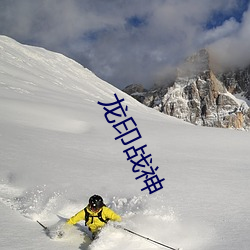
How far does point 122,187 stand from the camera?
827 cm

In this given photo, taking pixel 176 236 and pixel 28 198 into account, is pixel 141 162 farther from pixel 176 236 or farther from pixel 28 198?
pixel 176 236

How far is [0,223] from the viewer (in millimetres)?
5867

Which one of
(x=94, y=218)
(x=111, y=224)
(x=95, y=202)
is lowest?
(x=111, y=224)

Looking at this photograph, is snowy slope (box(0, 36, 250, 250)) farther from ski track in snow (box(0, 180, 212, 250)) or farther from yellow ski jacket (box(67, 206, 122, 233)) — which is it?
yellow ski jacket (box(67, 206, 122, 233))

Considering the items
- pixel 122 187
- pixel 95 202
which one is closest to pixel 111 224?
pixel 95 202

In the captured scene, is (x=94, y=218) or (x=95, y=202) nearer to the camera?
(x=95, y=202)

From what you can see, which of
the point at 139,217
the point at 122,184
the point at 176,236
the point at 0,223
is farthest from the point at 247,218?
the point at 0,223

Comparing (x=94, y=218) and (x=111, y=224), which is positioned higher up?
(x=94, y=218)

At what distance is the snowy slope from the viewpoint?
18.6 feet

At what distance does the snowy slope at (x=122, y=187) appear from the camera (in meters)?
5.68

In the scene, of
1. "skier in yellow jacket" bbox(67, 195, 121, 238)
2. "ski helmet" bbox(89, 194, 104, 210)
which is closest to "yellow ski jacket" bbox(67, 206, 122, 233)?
"skier in yellow jacket" bbox(67, 195, 121, 238)

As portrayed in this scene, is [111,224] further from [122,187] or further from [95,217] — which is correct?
[122,187]

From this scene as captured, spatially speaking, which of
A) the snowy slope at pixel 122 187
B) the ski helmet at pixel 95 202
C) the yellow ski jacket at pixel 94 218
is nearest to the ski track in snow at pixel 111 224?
the snowy slope at pixel 122 187

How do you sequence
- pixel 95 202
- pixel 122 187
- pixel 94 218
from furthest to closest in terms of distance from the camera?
pixel 122 187, pixel 94 218, pixel 95 202
